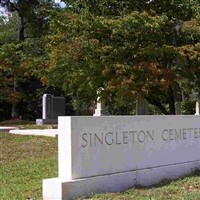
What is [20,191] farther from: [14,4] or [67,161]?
[14,4]

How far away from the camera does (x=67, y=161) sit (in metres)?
6.76

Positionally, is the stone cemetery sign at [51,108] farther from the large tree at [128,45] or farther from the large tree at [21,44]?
the large tree at [128,45]

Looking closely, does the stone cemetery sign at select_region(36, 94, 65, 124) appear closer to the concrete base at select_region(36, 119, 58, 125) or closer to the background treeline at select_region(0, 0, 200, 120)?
the concrete base at select_region(36, 119, 58, 125)

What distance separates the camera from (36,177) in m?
8.84

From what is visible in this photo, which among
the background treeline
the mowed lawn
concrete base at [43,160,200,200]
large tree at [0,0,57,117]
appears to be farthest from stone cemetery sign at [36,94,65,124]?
concrete base at [43,160,200,200]

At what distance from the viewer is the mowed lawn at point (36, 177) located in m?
6.83

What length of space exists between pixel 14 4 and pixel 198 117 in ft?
79.6

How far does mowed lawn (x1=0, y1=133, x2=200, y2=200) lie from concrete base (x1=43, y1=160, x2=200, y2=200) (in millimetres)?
181

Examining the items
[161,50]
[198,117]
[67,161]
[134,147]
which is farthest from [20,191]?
[161,50]

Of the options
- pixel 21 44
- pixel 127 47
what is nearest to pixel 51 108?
pixel 21 44

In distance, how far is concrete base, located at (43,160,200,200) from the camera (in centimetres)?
655

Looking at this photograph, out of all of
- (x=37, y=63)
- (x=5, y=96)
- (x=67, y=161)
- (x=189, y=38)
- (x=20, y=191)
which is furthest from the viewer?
(x=5, y=96)

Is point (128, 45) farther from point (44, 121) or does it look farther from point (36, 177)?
point (36, 177)

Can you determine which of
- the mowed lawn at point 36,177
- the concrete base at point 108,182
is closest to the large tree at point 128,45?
the mowed lawn at point 36,177
